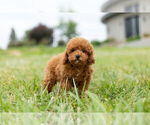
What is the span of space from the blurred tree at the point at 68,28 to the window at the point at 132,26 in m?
5.72

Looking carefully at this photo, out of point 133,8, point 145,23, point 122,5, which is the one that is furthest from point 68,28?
point 122,5

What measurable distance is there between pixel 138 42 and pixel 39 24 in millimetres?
7205

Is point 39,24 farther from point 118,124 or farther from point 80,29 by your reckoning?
point 118,124

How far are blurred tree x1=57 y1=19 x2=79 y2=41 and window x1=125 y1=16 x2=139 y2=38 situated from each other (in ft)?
18.8

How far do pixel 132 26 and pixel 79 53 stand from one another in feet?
37.7

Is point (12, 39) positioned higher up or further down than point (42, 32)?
further down

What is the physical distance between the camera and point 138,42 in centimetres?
1287

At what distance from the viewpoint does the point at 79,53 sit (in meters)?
2.28

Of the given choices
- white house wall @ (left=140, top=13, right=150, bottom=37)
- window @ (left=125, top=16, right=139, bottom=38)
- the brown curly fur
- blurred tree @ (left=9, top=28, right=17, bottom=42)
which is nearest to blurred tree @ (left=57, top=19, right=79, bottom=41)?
blurred tree @ (left=9, top=28, right=17, bottom=42)

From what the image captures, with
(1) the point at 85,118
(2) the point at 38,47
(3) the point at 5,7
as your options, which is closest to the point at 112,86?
(1) the point at 85,118

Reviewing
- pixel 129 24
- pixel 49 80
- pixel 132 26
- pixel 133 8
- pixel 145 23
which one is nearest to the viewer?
pixel 49 80

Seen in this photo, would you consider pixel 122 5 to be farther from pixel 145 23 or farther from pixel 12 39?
pixel 12 39

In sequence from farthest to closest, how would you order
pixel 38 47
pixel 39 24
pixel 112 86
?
pixel 38 47
pixel 39 24
pixel 112 86

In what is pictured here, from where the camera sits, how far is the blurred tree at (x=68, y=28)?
7.26 m
